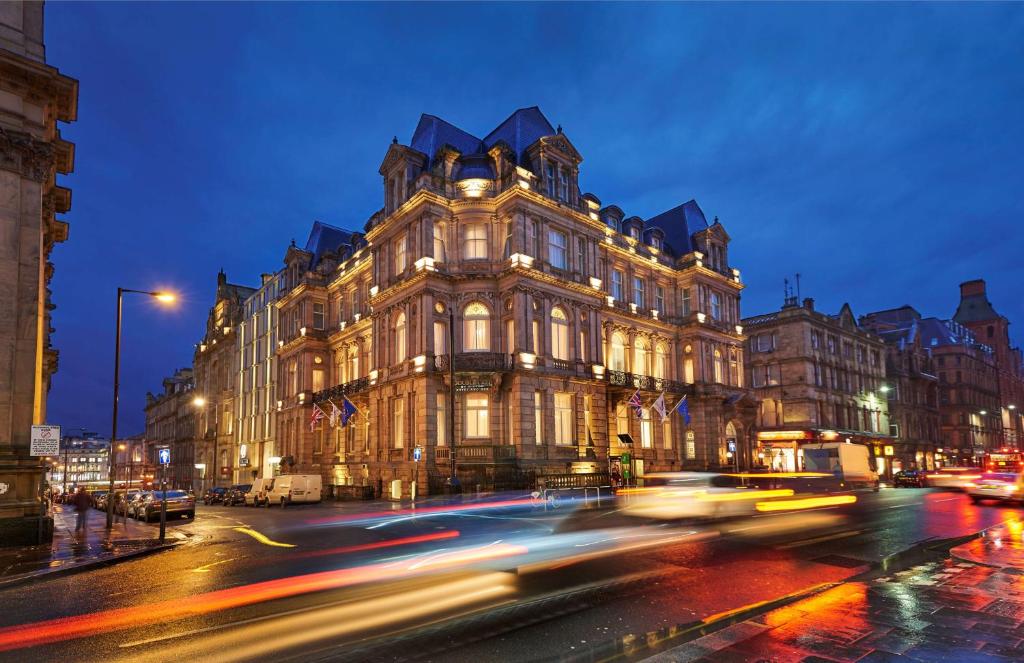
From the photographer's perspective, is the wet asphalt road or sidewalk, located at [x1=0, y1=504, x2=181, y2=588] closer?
the wet asphalt road

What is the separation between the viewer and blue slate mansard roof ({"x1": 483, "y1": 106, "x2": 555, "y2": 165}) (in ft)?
141

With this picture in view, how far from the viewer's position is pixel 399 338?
136 ft

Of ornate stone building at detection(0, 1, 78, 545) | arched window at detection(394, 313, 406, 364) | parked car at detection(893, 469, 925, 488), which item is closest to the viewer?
ornate stone building at detection(0, 1, 78, 545)

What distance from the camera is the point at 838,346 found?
65.5 metres

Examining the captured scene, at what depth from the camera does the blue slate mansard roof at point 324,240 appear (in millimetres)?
59000

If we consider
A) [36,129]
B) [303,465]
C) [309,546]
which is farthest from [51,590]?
[303,465]

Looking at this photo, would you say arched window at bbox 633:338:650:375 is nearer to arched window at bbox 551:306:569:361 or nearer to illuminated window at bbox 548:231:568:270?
arched window at bbox 551:306:569:361

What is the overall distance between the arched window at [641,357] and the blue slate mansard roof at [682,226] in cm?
1018

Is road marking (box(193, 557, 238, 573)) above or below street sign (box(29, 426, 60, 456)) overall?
below

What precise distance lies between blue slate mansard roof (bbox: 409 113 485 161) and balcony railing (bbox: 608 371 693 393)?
1827 centimetres

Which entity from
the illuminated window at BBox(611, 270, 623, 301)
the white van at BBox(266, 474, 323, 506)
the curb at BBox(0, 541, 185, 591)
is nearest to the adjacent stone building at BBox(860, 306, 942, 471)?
the illuminated window at BBox(611, 270, 623, 301)

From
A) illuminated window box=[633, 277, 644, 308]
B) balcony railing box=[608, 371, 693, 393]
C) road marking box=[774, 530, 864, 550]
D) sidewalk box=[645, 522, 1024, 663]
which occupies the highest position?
illuminated window box=[633, 277, 644, 308]

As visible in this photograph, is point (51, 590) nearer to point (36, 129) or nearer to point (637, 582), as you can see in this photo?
point (637, 582)

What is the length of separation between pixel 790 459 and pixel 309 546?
172 ft
